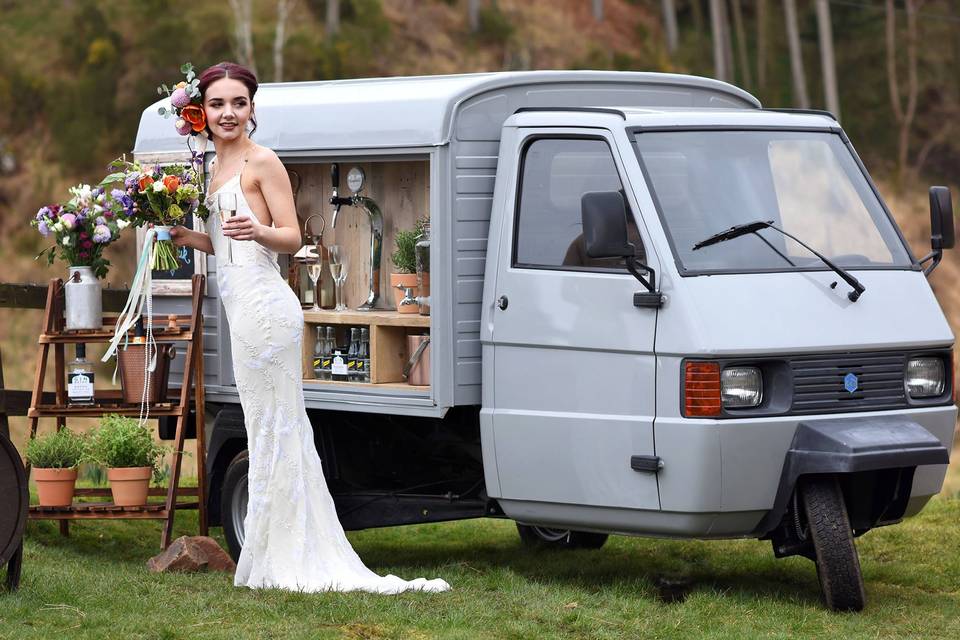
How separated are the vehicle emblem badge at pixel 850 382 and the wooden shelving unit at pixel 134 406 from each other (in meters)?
3.57

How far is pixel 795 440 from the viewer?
6.50 m

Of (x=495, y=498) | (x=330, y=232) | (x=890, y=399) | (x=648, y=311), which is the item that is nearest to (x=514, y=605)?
(x=495, y=498)

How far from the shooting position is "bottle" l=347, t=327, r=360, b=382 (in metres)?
8.05

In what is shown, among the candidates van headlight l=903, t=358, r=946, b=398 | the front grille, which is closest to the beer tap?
the front grille

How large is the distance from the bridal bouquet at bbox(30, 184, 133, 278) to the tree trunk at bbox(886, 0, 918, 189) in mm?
31742

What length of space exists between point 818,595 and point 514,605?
146 cm

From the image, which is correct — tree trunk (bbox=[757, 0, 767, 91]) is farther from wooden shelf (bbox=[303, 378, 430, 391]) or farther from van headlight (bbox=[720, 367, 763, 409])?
van headlight (bbox=[720, 367, 763, 409])

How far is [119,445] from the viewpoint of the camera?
328 inches

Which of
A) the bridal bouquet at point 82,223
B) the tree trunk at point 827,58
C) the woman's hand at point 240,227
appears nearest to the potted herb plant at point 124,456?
the bridal bouquet at point 82,223

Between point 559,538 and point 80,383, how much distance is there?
9.38 ft

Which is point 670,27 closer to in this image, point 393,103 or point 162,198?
point 393,103

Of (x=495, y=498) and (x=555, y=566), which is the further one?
(x=555, y=566)

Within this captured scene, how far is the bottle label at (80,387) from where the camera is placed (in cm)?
847

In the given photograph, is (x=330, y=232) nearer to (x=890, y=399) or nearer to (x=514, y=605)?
(x=514, y=605)
